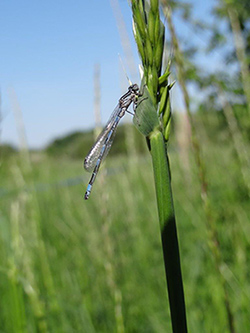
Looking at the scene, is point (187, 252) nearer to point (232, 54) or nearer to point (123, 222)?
point (123, 222)

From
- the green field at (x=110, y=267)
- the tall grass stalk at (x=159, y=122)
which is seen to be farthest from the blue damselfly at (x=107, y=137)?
the green field at (x=110, y=267)

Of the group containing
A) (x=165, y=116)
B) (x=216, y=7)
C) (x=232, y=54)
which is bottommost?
(x=165, y=116)

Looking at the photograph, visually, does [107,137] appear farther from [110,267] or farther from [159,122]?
[110,267]

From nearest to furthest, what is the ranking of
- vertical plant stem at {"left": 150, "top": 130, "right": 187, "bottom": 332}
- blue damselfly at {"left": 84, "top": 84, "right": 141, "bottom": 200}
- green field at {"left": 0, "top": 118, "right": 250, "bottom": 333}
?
1. vertical plant stem at {"left": 150, "top": 130, "right": 187, "bottom": 332}
2. blue damselfly at {"left": 84, "top": 84, "right": 141, "bottom": 200}
3. green field at {"left": 0, "top": 118, "right": 250, "bottom": 333}

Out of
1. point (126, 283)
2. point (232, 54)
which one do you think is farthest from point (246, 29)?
point (126, 283)

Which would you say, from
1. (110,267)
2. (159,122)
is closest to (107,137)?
(159,122)

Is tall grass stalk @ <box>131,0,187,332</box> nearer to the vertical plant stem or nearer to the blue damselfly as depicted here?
the vertical plant stem

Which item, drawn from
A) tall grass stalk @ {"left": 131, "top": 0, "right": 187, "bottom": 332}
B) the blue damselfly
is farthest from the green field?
tall grass stalk @ {"left": 131, "top": 0, "right": 187, "bottom": 332}
